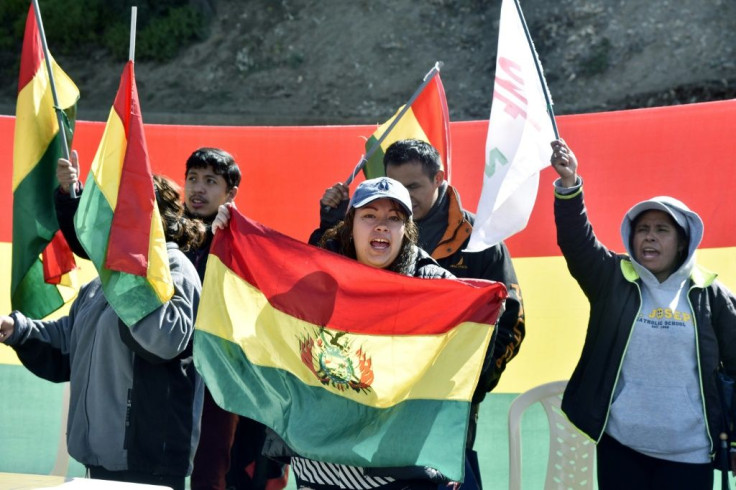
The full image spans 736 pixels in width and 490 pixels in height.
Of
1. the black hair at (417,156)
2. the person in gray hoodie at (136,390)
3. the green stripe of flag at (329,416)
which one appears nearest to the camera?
the green stripe of flag at (329,416)

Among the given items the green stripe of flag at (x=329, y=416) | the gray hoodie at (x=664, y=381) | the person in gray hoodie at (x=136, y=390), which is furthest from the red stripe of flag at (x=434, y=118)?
the green stripe of flag at (x=329, y=416)

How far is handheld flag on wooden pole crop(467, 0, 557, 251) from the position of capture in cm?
427

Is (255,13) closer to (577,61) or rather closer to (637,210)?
(577,61)

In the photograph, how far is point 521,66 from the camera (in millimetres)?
4395

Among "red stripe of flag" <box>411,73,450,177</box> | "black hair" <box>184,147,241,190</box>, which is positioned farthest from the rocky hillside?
"black hair" <box>184,147,241,190</box>

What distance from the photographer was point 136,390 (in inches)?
150

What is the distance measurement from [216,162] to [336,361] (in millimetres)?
1568

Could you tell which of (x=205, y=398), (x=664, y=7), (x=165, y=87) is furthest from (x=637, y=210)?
(x=165, y=87)

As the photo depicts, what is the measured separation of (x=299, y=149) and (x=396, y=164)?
1.58 metres

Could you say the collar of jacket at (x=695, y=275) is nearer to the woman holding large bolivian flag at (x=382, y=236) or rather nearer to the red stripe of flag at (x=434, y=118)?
the woman holding large bolivian flag at (x=382, y=236)

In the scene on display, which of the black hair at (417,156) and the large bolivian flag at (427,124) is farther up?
the large bolivian flag at (427,124)

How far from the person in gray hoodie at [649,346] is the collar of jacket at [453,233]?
387 mm

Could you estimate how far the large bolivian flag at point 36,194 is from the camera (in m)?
4.66

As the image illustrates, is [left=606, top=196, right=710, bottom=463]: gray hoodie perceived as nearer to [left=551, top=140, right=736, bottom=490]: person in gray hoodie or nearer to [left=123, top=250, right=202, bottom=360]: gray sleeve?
[left=551, top=140, right=736, bottom=490]: person in gray hoodie
